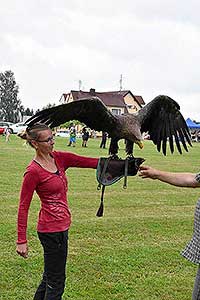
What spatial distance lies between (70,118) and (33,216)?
3.89m

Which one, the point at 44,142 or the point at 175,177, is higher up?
the point at 44,142

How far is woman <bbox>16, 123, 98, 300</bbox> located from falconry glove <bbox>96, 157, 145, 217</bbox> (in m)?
0.32

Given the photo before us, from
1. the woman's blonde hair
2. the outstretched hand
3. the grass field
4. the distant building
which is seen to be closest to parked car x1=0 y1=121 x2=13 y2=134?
the distant building

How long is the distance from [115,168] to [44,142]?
578mm

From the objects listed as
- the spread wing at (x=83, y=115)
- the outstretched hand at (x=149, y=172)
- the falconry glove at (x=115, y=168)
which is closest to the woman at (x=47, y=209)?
the spread wing at (x=83, y=115)

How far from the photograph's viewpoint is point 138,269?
17.1 ft

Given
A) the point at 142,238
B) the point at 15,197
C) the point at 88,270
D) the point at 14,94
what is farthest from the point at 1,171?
the point at 14,94

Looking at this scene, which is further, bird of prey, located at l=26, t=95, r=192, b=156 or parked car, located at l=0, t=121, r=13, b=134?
parked car, located at l=0, t=121, r=13, b=134

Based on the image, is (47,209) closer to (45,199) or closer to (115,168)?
(45,199)

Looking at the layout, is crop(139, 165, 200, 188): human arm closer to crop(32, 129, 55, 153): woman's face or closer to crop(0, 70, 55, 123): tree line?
crop(32, 129, 55, 153): woman's face

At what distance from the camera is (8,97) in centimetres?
7406

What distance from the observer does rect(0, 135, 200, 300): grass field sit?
15.5ft

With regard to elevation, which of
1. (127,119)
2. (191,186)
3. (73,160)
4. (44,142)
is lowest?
(191,186)

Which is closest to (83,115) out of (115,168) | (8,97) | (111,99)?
(115,168)
